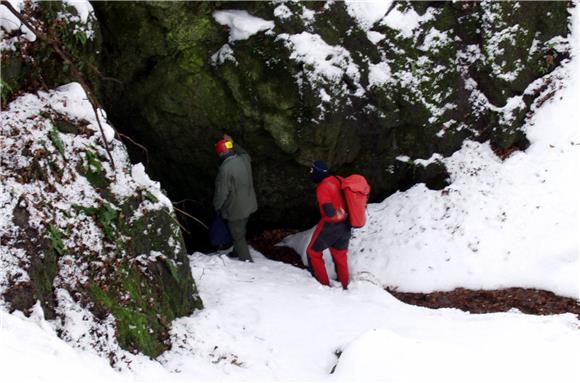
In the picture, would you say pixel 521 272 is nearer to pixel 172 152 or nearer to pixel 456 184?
pixel 456 184

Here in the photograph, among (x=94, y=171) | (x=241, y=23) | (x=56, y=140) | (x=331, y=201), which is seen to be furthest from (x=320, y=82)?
(x=56, y=140)

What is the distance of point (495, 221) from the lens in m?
8.81

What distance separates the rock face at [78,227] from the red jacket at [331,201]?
89.8 inches

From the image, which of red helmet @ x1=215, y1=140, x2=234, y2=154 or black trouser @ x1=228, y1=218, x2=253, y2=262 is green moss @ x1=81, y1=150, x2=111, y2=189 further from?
black trouser @ x1=228, y1=218, x2=253, y2=262

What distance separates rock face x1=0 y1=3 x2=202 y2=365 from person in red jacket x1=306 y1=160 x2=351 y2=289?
2251 millimetres

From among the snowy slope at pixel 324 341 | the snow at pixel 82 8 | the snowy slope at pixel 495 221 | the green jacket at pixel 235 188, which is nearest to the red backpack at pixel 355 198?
the snowy slope at pixel 324 341

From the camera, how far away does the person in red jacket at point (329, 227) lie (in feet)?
26.3

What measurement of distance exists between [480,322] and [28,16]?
22.0 ft

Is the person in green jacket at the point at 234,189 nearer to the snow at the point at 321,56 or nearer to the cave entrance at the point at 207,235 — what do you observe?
the cave entrance at the point at 207,235

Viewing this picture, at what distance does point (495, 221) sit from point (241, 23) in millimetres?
5230

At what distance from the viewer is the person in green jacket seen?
851 centimetres

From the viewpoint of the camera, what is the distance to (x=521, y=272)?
820cm

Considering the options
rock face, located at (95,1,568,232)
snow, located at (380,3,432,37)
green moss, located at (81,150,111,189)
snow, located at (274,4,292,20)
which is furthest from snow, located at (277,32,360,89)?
green moss, located at (81,150,111,189)

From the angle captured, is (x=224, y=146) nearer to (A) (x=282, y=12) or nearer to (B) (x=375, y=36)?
(A) (x=282, y=12)
